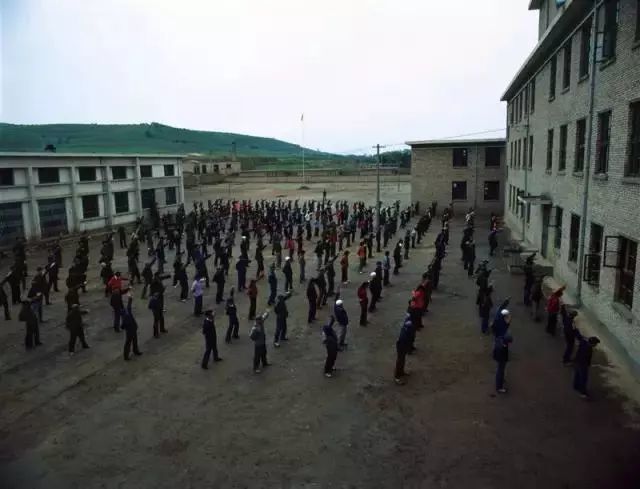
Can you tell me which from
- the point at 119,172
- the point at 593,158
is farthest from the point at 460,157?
the point at 593,158

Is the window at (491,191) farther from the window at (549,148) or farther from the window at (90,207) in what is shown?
the window at (90,207)

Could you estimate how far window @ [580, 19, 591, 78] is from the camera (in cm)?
1512

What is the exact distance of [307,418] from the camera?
9.10m

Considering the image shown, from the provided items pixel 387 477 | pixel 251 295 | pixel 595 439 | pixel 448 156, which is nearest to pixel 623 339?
pixel 595 439

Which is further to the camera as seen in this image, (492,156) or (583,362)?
(492,156)

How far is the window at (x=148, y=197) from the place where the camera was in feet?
127

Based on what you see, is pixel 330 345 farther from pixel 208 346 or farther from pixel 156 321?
pixel 156 321

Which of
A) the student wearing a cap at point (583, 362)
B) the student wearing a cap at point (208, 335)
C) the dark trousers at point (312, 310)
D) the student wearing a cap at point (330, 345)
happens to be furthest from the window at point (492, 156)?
the student wearing a cap at point (208, 335)

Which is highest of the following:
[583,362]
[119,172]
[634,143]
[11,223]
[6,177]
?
[634,143]

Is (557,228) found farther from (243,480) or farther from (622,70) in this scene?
(243,480)

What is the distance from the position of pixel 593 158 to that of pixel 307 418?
1096 cm

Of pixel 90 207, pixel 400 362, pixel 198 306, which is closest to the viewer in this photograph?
pixel 400 362

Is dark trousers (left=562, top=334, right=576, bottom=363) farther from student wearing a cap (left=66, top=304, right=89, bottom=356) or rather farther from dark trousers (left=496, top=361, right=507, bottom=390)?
student wearing a cap (left=66, top=304, right=89, bottom=356)

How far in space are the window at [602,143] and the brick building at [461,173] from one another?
28329mm
